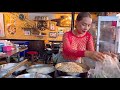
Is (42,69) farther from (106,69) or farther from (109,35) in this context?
(109,35)

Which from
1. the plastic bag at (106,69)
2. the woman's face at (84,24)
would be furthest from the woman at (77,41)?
the plastic bag at (106,69)


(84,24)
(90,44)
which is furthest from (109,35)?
(84,24)

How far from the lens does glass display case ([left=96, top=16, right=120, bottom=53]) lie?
1.17m

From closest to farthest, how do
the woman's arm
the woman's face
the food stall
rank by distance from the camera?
the food stall
the woman's face
the woman's arm

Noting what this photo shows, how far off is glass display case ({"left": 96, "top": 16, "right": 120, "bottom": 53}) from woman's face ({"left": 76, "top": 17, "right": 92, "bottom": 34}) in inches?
6.0

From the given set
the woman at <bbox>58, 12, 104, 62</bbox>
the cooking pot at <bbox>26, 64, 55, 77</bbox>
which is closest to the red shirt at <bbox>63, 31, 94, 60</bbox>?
the woman at <bbox>58, 12, 104, 62</bbox>

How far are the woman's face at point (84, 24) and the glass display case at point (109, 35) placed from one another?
15 centimetres

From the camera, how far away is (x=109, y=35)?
124 cm

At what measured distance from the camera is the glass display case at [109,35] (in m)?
1.17

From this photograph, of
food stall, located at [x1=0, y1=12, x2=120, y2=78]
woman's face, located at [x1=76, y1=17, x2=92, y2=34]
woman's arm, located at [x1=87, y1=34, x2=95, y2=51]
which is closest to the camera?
food stall, located at [x1=0, y1=12, x2=120, y2=78]

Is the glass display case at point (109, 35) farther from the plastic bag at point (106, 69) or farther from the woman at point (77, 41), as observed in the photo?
the plastic bag at point (106, 69)

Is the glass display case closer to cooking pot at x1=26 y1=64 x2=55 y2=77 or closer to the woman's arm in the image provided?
the woman's arm
